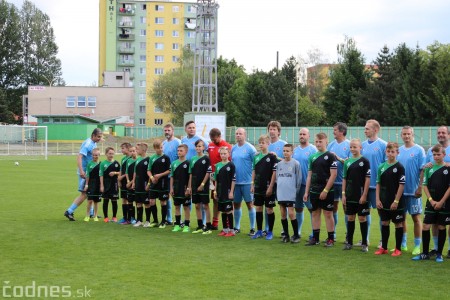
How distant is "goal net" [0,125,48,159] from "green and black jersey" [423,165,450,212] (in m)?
42.4

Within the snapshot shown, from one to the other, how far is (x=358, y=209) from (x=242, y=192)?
2.67 meters

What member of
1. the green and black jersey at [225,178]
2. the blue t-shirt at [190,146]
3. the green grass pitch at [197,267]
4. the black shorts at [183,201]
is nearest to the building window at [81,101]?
the green grass pitch at [197,267]

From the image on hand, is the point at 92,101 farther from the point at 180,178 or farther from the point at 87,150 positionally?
the point at 180,178

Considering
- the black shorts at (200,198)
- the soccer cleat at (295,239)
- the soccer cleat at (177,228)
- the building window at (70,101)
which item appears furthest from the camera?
the building window at (70,101)

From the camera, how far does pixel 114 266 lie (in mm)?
8633

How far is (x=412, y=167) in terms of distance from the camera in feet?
32.1

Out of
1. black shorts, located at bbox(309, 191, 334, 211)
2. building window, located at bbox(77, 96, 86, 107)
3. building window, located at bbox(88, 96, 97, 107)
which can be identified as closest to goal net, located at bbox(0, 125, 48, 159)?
building window, located at bbox(77, 96, 86, 107)

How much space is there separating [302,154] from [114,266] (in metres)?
4.24

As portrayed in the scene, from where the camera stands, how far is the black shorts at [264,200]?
36.8 ft

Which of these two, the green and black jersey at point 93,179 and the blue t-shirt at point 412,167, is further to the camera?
the green and black jersey at point 93,179

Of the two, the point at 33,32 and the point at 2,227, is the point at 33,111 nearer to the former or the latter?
the point at 33,32

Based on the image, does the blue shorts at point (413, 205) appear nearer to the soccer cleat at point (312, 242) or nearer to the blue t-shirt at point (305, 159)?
the soccer cleat at point (312, 242)

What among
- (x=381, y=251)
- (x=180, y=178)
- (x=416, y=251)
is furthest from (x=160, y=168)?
(x=416, y=251)

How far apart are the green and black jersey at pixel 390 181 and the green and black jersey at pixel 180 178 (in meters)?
4.03
